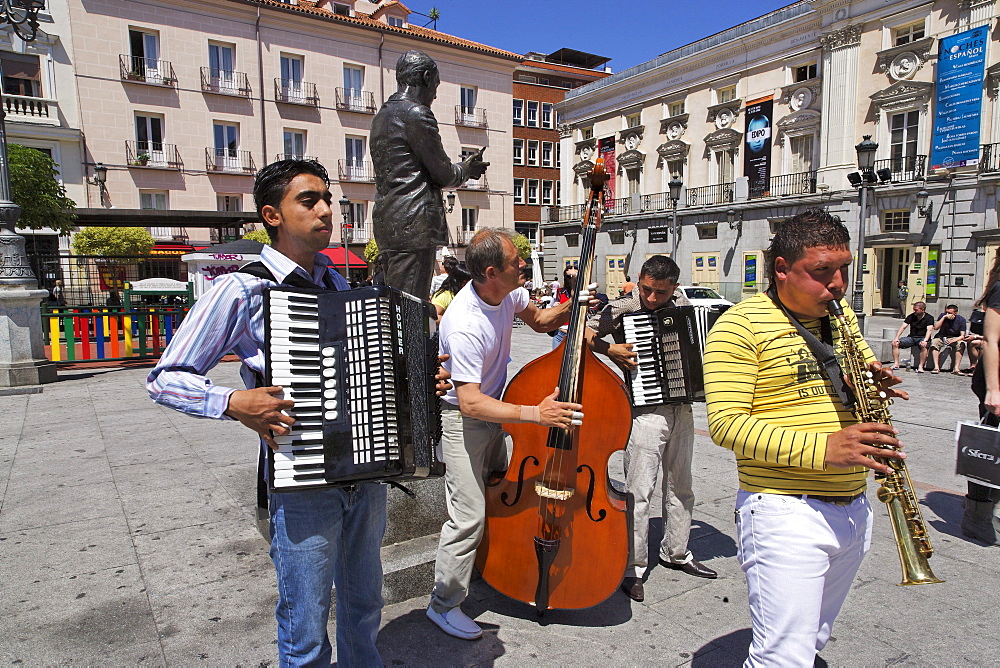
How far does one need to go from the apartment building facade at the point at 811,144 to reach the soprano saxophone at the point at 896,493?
14552 millimetres

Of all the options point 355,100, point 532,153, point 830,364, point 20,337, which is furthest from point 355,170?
point 830,364

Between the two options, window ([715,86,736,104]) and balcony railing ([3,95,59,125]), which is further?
window ([715,86,736,104])

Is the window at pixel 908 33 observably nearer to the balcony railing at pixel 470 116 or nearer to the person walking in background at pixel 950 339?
the person walking in background at pixel 950 339

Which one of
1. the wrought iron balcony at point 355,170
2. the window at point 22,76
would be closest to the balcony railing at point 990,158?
the wrought iron balcony at point 355,170

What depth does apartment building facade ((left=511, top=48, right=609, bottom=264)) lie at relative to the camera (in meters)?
47.1

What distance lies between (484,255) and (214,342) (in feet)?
4.57

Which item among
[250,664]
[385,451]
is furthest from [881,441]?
[250,664]

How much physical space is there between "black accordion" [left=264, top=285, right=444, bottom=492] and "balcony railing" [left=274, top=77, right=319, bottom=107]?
34.7 meters

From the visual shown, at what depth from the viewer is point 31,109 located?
27078mm

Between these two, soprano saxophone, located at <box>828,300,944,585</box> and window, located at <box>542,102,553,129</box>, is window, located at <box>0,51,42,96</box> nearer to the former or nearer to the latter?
window, located at <box>542,102,553,129</box>

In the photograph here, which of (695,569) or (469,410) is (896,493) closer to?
(469,410)

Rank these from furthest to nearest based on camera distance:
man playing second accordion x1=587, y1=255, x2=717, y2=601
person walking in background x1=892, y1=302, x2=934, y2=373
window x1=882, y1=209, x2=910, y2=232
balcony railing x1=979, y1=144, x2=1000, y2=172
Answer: window x1=882, y1=209, x2=910, y2=232, balcony railing x1=979, y1=144, x2=1000, y2=172, person walking in background x1=892, y1=302, x2=934, y2=373, man playing second accordion x1=587, y1=255, x2=717, y2=601

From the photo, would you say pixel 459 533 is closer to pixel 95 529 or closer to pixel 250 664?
pixel 250 664

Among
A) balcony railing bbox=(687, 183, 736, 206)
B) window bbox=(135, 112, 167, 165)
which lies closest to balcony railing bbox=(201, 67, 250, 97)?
window bbox=(135, 112, 167, 165)
